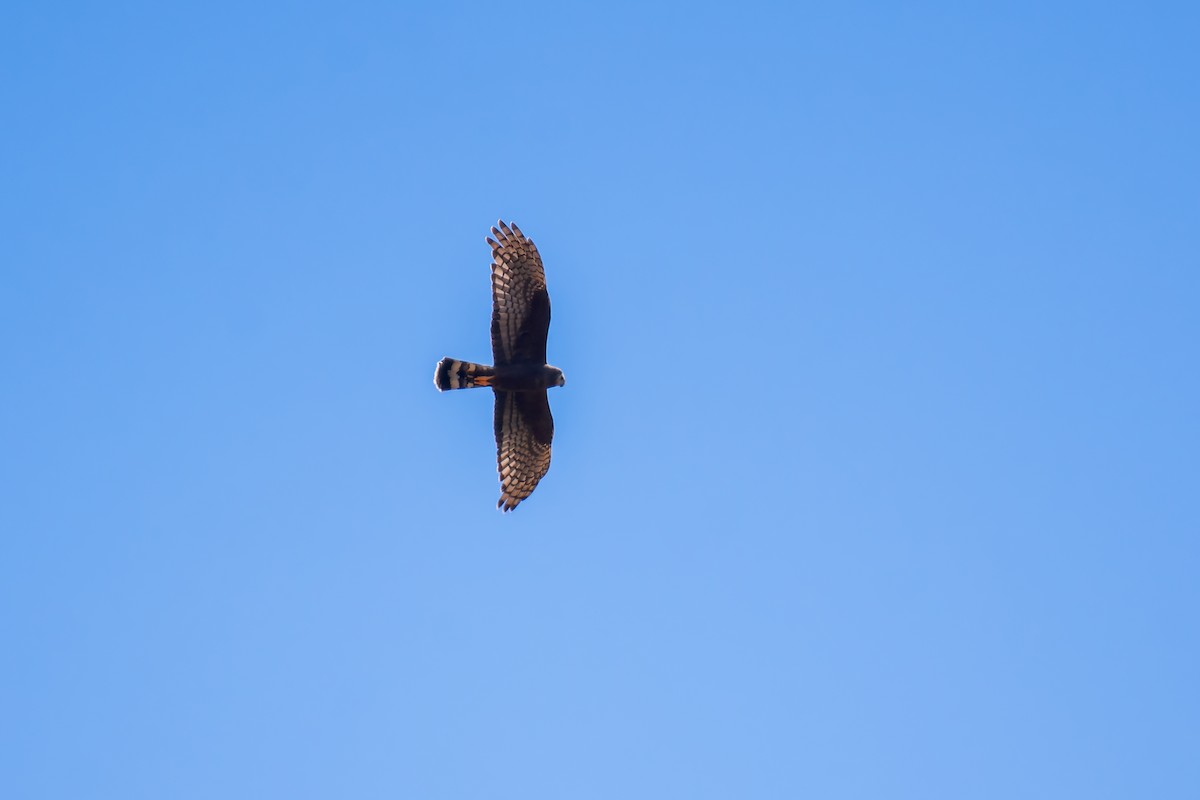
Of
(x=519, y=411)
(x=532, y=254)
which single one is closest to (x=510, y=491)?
(x=519, y=411)

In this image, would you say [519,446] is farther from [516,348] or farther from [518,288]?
[518,288]

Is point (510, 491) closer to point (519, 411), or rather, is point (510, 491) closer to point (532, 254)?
point (519, 411)

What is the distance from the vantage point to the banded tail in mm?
21750

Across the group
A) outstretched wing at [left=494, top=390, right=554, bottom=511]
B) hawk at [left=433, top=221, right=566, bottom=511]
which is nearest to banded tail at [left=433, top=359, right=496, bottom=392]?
hawk at [left=433, top=221, right=566, bottom=511]

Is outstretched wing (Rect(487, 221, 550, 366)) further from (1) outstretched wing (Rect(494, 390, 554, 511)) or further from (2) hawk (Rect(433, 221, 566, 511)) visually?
(1) outstretched wing (Rect(494, 390, 554, 511))

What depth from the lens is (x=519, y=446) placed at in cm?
2294

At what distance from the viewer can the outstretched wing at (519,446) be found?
22719 mm

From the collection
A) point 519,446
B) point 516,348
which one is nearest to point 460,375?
point 516,348

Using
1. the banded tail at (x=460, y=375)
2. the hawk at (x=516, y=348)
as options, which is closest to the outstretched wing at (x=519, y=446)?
the hawk at (x=516, y=348)

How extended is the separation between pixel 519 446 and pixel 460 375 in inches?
59.1

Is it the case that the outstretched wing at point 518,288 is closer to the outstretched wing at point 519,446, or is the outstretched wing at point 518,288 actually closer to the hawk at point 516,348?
the hawk at point 516,348

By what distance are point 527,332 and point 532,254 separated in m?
0.92

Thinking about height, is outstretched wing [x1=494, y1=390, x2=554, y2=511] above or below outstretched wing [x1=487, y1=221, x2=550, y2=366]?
below

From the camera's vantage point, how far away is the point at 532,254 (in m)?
22.0
